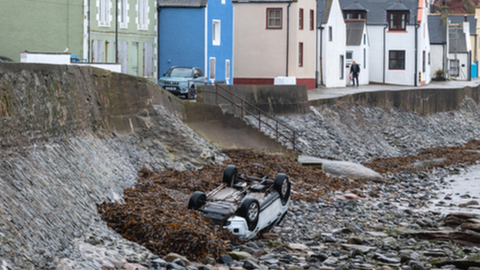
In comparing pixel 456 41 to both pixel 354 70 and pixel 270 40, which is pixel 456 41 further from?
pixel 270 40

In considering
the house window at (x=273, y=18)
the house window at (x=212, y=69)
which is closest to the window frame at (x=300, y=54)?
the house window at (x=273, y=18)

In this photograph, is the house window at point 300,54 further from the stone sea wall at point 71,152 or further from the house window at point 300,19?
the stone sea wall at point 71,152

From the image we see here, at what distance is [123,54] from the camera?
3269 cm

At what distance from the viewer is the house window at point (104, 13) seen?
101 ft

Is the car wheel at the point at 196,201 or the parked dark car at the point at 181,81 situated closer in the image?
the car wheel at the point at 196,201

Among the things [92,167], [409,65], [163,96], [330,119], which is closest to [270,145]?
[163,96]

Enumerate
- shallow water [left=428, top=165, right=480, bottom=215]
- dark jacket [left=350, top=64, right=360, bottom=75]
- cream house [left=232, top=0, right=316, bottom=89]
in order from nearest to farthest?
1. shallow water [left=428, top=165, right=480, bottom=215]
2. cream house [left=232, top=0, right=316, bottom=89]
3. dark jacket [left=350, top=64, right=360, bottom=75]

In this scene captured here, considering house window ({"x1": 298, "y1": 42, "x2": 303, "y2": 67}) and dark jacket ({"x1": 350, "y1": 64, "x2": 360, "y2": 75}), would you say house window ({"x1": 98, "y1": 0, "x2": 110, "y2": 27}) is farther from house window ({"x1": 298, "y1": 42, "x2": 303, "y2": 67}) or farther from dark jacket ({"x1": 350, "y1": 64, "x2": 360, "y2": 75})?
dark jacket ({"x1": 350, "y1": 64, "x2": 360, "y2": 75})

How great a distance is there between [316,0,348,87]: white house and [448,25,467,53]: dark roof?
28.4 m

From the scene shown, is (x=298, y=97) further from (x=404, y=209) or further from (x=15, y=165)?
(x=15, y=165)

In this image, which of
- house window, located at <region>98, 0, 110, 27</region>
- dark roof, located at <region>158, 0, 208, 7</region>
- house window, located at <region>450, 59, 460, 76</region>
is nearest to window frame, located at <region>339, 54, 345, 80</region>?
dark roof, located at <region>158, 0, 208, 7</region>

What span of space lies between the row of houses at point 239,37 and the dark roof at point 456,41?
16.3 m

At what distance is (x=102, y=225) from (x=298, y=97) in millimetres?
18428

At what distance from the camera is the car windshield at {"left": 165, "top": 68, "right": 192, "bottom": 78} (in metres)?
30.0
